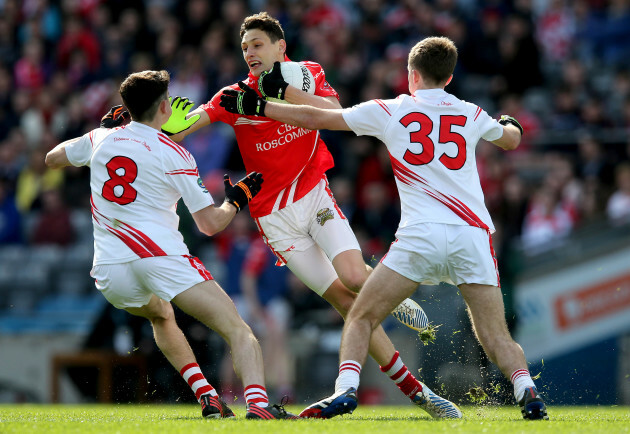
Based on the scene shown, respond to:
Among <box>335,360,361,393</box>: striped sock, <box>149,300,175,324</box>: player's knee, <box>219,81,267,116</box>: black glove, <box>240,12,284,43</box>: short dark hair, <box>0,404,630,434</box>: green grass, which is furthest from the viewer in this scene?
<box>240,12,284,43</box>: short dark hair

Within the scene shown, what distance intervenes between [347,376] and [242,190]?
154 cm

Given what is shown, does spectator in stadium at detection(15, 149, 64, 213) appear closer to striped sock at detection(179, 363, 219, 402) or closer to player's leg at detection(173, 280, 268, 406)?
striped sock at detection(179, 363, 219, 402)

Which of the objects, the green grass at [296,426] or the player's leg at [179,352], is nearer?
the green grass at [296,426]

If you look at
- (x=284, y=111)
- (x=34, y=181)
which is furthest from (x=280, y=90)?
(x=34, y=181)

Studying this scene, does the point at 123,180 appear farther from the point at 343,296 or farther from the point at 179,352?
the point at 343,296

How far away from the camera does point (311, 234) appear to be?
297 inches

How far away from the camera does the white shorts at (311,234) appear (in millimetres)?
7402

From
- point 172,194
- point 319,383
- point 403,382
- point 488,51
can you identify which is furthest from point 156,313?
point 488,51

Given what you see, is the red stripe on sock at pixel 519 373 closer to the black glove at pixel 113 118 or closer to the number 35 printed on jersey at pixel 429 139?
the number 35 printed on jersey at pixel 429 139

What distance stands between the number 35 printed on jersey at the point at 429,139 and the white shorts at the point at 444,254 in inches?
17.1

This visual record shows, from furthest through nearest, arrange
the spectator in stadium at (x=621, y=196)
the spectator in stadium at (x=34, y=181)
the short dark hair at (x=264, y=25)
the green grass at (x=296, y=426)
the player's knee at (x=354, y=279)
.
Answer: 1. the spectator in stadium at (x=34, y=181)
2. the spectator in stadium at (x=621, y=196)
3. the short dark hair at (x=264, y=25)
4. the player's knee at (x=354, y=279)
5. the green grass at (x=296, y=426)

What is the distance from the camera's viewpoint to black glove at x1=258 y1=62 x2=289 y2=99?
6871mm

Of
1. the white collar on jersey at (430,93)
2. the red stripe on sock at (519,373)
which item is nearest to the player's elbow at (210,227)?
the white collar on jersey at (430,93)

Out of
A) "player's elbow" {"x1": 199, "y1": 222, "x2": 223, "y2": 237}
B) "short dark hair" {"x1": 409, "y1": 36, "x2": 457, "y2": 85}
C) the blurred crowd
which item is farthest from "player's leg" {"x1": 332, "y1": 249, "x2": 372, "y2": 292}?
the blurred crowd
